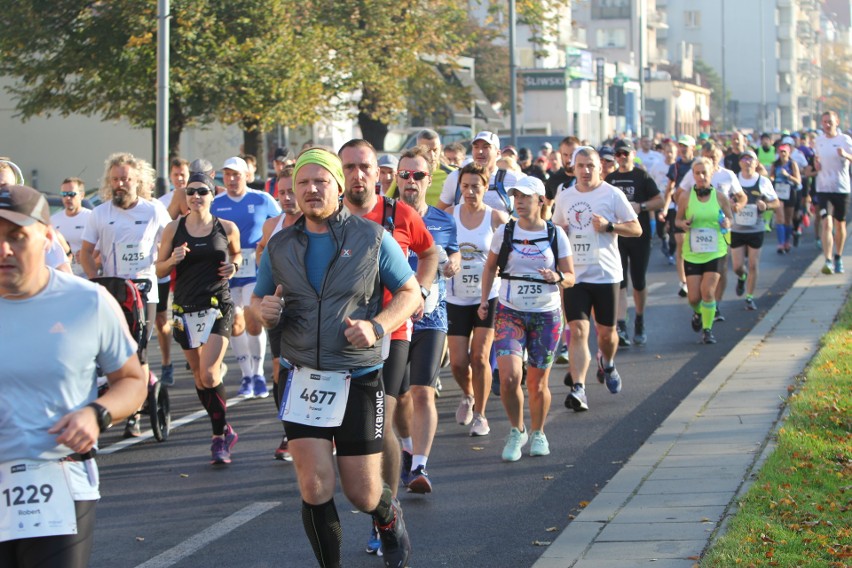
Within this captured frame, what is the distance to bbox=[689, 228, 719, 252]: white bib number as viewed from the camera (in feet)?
46.8

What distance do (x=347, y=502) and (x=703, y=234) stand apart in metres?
7.10

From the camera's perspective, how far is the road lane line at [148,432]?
996 cm

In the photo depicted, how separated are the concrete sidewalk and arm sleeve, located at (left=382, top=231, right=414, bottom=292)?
4.74 feet

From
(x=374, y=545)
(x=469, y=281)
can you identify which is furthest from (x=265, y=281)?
(x=469, y=281)

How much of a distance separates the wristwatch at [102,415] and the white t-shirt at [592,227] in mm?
7263

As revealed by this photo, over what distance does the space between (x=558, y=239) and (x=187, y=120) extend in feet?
59.9

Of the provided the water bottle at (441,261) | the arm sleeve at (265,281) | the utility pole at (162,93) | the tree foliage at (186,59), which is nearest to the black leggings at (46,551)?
the arm sleeve at (265,281)

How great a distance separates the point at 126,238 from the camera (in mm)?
10516

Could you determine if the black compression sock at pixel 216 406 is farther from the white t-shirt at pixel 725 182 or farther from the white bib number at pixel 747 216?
the white bib number at pixel 747 216

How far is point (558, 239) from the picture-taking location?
942 cm

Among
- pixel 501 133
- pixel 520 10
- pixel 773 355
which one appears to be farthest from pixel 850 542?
pixel 501 133

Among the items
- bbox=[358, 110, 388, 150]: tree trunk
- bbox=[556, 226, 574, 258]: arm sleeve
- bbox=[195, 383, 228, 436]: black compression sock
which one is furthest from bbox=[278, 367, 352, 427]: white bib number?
bbox=[358, 110, 388, 150]: tree trunk

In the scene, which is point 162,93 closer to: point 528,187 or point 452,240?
point 528,187

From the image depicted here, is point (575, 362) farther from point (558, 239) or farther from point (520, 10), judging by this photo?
point (520, 10)
